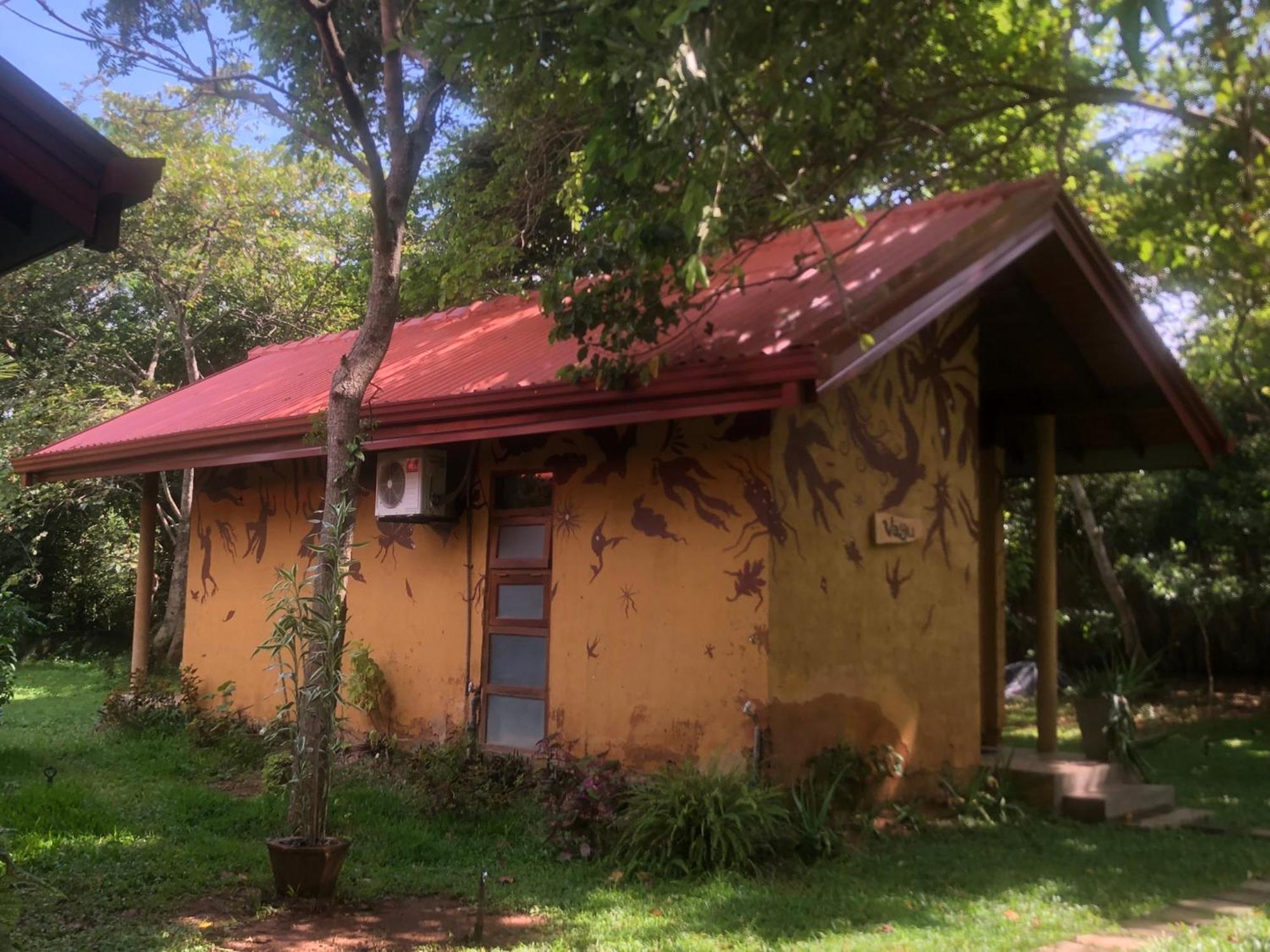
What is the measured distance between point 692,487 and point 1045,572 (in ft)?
14.8

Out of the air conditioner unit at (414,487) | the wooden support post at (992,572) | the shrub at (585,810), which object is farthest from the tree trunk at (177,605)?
the shrub at (585,810)

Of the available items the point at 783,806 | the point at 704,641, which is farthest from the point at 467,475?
the point at 783,806

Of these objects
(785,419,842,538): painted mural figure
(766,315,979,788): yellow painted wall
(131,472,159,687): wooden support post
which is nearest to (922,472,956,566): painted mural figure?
(766,315,979,788): yellow painted wall

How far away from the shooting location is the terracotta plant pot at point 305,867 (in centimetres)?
547

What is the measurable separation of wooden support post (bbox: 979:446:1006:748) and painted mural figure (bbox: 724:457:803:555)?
178 inches

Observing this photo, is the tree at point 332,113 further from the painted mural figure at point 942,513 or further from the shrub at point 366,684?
the painted mural figure at point 942,513

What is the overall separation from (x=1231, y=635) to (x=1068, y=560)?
252 centimetres

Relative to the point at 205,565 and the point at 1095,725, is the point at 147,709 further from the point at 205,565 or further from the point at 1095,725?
the point at 1095,725

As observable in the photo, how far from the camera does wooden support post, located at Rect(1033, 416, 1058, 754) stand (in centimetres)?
996

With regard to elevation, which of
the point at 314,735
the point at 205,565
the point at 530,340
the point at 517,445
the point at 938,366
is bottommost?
the point at 314,735

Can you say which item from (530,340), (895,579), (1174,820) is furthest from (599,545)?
(1174,820)

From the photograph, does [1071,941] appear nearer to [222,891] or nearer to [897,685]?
[897,685]

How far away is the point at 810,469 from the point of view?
7316mm

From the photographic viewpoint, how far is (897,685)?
26.1ft
